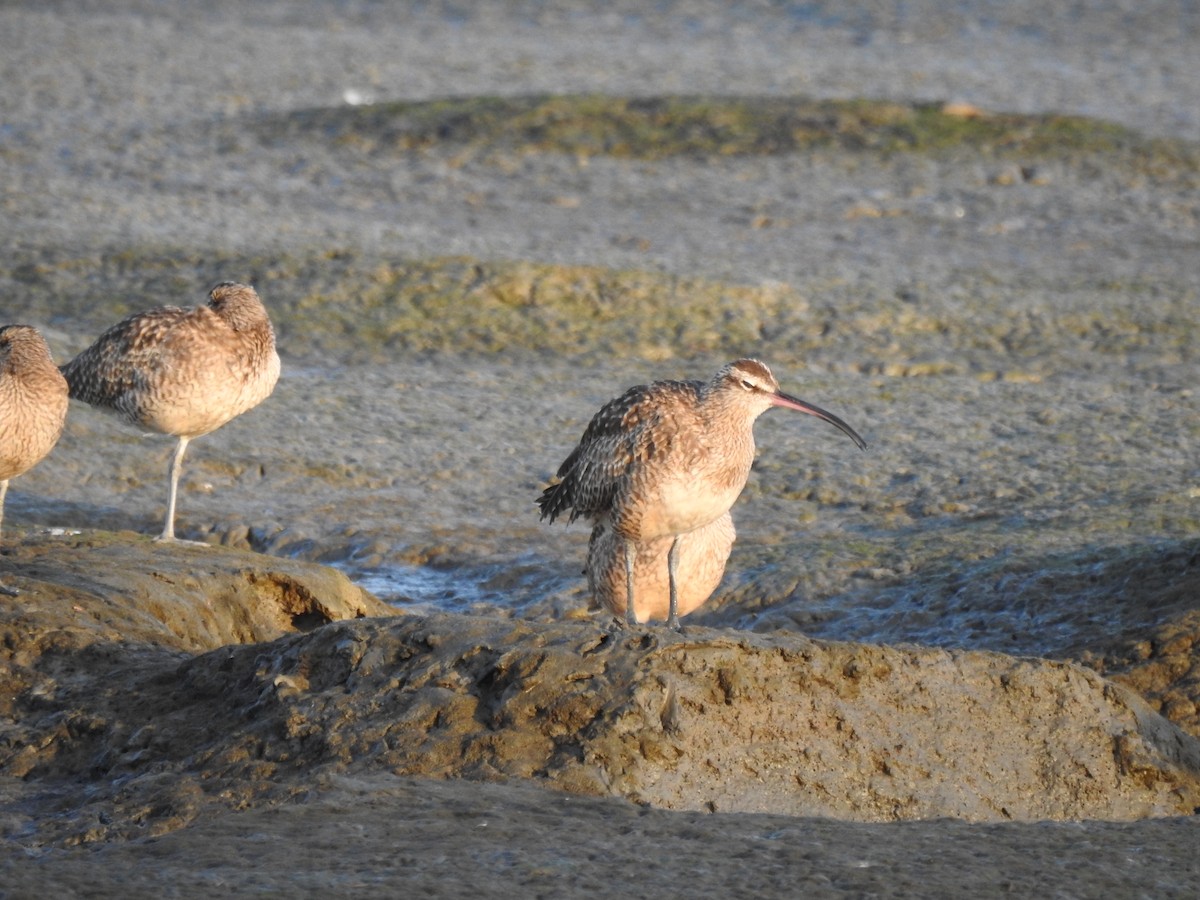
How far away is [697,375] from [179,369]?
3530 millimetres

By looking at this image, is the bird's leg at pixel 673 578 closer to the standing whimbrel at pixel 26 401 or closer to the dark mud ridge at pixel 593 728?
the dark mud ridge at pixel 593 728

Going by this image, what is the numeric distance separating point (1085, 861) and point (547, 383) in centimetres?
633

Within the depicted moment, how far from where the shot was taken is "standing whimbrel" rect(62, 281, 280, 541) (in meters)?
8.10

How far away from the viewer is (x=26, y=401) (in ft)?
23.3

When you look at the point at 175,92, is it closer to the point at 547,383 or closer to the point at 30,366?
the point at 547,383

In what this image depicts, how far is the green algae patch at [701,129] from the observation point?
15.2m

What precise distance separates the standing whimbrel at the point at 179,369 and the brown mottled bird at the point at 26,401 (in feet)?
2.50

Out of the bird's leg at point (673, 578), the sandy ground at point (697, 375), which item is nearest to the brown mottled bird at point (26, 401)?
the sandy ground at point (697, 375)

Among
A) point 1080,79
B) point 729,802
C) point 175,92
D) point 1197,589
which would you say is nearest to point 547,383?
point 1197,589

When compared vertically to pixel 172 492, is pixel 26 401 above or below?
above

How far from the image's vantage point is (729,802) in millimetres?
4949

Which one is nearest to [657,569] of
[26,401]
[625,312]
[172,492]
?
[172,492]

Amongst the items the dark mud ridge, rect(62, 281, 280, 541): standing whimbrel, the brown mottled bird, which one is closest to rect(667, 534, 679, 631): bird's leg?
the dark mud ridge

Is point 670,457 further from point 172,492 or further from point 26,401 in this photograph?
point 172,492
